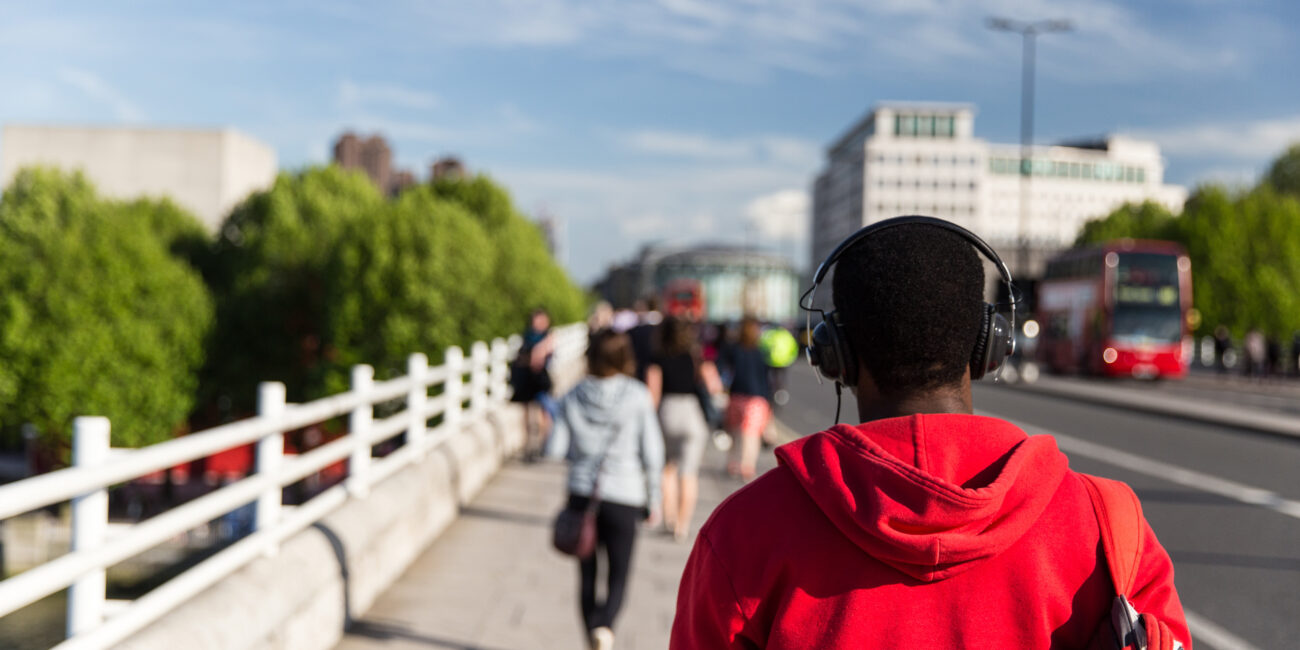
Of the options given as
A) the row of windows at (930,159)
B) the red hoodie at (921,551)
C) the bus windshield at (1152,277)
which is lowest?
the red hoodie at (921,551)

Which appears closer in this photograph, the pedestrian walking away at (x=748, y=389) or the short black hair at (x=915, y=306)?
the short black hair at (x=915, y=306)

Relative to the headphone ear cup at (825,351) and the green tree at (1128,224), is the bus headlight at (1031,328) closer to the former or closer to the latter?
the headphone ear cup at (825,351)

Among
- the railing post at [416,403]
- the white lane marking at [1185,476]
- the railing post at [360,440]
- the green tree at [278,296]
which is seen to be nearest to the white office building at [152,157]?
the green tree at [278,296]

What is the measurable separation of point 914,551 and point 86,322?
57216 mm

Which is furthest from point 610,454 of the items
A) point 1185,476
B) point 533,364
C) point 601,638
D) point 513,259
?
point 513,259

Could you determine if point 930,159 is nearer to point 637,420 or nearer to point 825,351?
point 637,420

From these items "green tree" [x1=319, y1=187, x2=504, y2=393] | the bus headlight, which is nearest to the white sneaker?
the bus headlight

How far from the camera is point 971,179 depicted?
14438 centimetres

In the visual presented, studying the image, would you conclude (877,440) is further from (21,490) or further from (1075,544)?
(21,490)

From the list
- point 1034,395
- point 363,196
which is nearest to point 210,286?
point 363,196

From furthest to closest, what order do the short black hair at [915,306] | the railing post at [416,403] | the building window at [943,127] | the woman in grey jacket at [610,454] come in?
the building window at [943,127]
the railing post at [416,403]
the woman in grey jacket at [610,454]
the short black hair at [915,306]

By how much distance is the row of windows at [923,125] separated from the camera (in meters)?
138

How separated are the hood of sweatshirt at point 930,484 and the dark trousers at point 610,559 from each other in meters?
4.07

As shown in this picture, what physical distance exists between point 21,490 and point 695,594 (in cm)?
212
